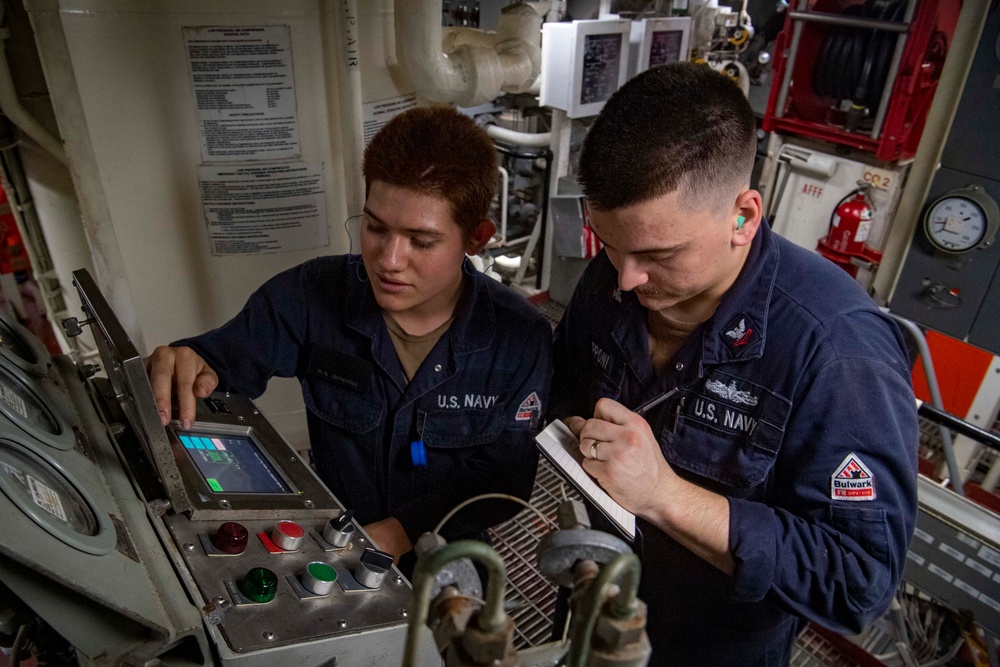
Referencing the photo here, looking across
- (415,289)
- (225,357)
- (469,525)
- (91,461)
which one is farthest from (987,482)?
(91,461)

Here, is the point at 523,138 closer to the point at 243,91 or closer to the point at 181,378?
the point at 243,91

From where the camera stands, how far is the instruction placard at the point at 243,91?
6.25 ft

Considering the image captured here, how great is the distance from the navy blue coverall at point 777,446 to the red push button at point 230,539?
2.63 ft

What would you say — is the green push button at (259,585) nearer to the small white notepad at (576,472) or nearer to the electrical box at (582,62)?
the small white notepad at (576,472)

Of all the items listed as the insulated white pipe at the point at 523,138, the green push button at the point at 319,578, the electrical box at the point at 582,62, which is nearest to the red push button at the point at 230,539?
the green push button at the point at 319,578

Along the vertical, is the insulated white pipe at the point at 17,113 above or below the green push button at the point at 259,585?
above

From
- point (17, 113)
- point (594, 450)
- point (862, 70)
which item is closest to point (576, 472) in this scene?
point (594, 450)

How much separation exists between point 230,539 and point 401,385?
2.05ft

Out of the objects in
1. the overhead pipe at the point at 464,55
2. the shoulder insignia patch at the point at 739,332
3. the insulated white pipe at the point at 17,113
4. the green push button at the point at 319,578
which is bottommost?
the green push button at the point at 319,578

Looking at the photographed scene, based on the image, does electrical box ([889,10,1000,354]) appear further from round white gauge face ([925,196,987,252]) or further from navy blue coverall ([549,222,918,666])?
navy blue coverall ([549,222,918,666])

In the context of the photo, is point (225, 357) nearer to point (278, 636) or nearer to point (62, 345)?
point (278, 636)

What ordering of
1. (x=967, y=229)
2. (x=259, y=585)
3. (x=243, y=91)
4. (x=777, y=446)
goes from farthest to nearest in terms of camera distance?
1. (x=967, y=229)
2. (x=243, y=91)
3. (x=777, y=446)
4. (x=259, y=585)

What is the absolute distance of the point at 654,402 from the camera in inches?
54.7

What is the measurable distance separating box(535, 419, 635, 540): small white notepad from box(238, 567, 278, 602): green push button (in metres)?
0.45
